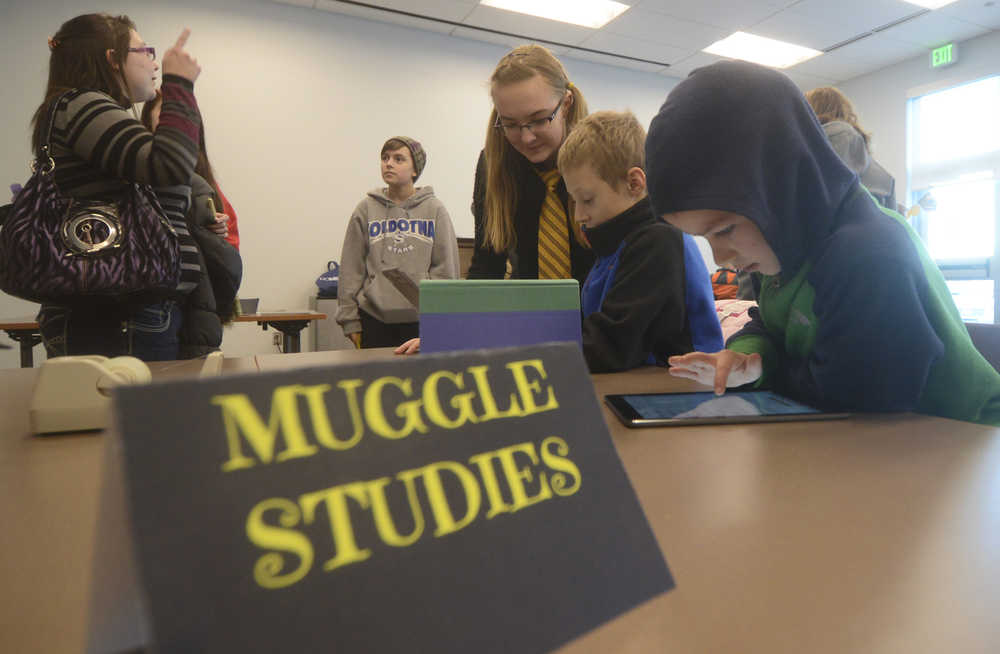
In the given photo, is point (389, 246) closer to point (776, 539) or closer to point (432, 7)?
point (776, 539)

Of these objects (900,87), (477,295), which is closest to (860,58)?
(900,87)

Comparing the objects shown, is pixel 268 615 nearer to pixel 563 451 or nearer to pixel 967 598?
pixel 563 451

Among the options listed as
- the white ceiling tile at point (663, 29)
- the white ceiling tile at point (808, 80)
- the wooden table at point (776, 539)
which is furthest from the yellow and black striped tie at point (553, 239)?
the white ceiling tile at point (808, 80)

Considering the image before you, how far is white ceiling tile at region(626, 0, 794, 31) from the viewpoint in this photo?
376cm

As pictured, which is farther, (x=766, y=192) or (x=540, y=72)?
(x=540, y=72)

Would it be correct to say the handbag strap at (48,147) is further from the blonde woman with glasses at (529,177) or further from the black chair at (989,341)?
the black chair at (989,341)

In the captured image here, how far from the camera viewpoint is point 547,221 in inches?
50.2

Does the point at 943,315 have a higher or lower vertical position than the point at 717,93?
lower

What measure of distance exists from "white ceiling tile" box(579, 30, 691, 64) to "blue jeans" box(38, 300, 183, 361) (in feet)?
13.3

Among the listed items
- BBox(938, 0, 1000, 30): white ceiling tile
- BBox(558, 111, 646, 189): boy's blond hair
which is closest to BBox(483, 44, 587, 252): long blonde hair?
BBox(558, 111, 646, 189): boy's blond hair

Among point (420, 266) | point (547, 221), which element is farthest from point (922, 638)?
point (420, 266)

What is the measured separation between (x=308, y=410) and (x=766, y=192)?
588 mm

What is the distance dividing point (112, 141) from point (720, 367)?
949 mm

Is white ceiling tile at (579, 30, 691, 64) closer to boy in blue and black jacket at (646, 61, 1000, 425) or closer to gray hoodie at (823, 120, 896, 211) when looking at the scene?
gray hoodie at (823, 120, 896, 211)
